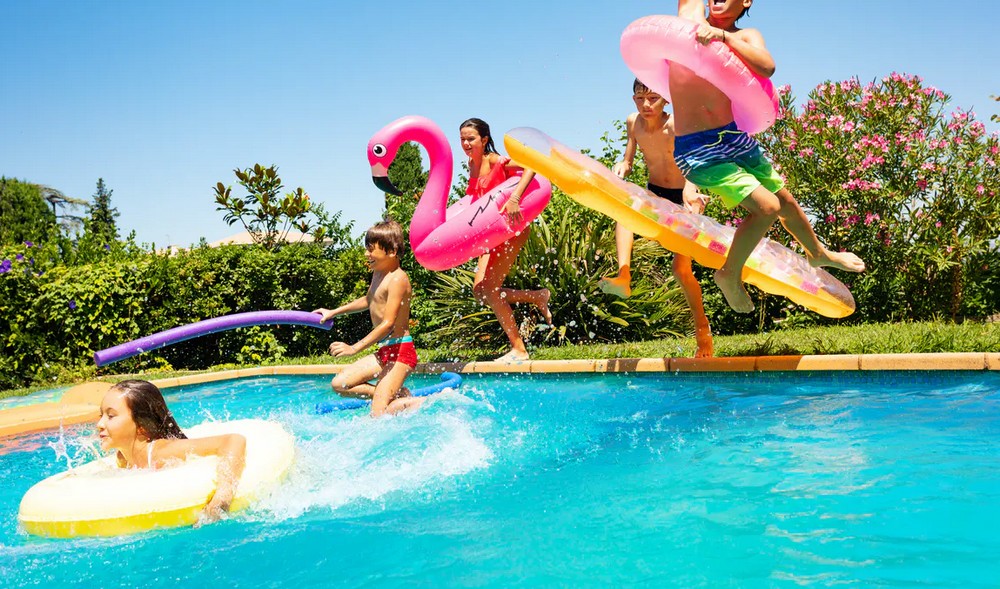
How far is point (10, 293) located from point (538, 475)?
24.7ft

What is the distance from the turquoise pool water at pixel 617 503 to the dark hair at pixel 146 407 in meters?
0.56

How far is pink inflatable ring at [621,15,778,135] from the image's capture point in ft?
14.9

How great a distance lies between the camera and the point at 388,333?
633cm

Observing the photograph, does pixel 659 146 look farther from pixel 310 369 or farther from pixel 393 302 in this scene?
pixel 310 369

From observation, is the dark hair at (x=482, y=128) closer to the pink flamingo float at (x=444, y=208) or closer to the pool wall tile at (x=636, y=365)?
the pink flamingo float at (x=444, y=208)

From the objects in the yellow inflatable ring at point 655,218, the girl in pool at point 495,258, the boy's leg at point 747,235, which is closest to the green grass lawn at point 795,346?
the yellow inflatable ring at point 655,218

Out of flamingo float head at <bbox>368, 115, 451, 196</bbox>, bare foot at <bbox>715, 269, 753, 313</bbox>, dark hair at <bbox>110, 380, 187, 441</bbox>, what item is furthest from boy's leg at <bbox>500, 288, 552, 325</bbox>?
dark hair at <bbox>110, 380, 187, 441</bbox>

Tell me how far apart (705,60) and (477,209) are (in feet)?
10.9

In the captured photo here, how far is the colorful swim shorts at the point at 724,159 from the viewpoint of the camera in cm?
484

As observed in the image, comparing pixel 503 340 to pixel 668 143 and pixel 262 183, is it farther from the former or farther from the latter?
pixel 262 183

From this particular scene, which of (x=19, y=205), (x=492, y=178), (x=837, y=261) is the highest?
(x=19, y=205)

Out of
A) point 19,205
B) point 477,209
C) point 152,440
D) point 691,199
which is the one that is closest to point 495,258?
point 477,209

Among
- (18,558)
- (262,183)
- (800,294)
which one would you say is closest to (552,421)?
(800,294)

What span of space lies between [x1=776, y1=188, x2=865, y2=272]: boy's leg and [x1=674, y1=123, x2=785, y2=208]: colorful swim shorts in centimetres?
36
